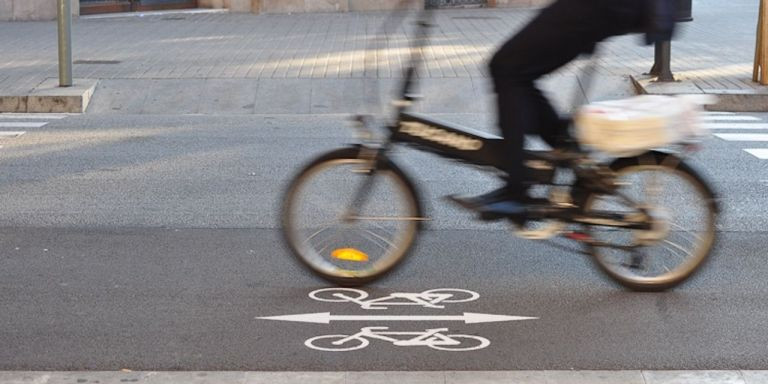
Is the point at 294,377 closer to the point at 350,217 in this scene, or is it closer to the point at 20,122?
the point at 350,217

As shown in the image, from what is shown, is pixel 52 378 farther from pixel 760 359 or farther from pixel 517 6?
pixel 517 6

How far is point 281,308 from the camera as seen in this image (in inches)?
230

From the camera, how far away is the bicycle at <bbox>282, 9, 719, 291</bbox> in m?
5.77

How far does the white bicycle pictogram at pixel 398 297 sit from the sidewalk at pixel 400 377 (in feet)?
3.22

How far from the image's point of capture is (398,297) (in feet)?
19.7

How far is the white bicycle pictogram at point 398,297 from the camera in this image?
19.4ft

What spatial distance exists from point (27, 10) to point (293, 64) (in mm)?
7805

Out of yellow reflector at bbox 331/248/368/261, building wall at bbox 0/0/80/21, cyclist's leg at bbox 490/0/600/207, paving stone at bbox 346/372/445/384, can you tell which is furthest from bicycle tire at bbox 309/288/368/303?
building wall at bbox 0/0/80/21

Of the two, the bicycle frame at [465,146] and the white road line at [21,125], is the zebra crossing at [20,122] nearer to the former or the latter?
the white road line at [21,125]

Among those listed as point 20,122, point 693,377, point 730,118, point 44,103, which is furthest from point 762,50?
point 693,377

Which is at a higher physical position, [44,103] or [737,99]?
[737,99]

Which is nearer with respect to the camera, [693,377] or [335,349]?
[693,377]

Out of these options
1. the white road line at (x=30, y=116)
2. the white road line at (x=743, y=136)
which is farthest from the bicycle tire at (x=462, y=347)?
the white road line at (x=30, y=116)

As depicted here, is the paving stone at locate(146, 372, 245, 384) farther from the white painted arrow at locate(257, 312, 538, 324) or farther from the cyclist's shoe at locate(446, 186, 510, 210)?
the cyclist's shoe at locate(446, 186, 510, 210)
